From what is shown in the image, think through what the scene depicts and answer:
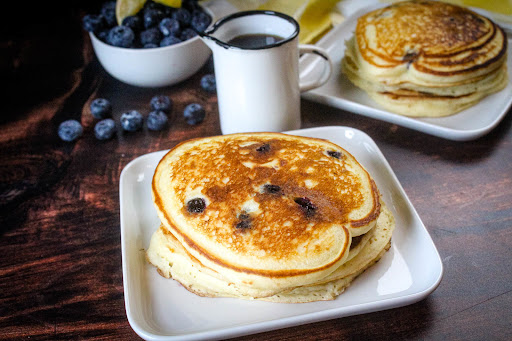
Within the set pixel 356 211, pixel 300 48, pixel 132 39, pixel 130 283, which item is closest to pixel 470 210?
pixel 356 211

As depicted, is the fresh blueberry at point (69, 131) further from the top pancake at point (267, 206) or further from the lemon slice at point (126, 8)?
the top pancake at point (267, 206)

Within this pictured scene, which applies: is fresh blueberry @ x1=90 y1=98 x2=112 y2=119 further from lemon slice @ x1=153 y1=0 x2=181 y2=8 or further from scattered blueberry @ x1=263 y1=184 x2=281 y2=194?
scattered blueberry @ x1=263 y1=184 x2=281 y2=194

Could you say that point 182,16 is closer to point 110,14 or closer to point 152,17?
point 152,17

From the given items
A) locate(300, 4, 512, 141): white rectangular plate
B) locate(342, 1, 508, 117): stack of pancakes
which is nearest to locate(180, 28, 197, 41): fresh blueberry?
locate(300, 4, 512, 141): white rectangular plate

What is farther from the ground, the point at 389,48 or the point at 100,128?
the point at 389,48

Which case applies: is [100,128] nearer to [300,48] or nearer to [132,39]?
[132,39]

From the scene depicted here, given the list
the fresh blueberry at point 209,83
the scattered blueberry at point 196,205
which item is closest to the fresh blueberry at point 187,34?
the fresh blueberry at point 209,83
